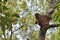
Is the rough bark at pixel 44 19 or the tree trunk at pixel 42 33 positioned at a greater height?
the rough bark at pixel 44 19

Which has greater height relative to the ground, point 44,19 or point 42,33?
point 44,19

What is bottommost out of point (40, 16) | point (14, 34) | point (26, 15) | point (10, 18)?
point (14, 34)

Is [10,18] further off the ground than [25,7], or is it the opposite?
[10,18]

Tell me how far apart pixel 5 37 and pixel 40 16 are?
4961mm

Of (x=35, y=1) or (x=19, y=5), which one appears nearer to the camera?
(x=19, y=5)

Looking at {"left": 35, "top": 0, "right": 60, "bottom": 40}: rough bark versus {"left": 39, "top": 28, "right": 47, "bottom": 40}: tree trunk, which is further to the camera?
{"left": 39, "top": 28, "right": 47, "bottom": 40}: tree trunk

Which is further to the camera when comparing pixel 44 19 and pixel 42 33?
pixel 42 33

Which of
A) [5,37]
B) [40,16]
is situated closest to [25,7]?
[5,37]

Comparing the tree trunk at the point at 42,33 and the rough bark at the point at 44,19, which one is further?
the tree trunk at the point at 42,33

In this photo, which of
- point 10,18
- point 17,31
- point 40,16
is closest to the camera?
point 40,16

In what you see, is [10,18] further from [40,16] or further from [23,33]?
[23,33]

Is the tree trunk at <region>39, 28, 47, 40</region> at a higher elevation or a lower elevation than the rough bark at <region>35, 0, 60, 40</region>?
lower

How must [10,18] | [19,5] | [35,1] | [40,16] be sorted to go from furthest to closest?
1. [35,1]
2. [19,5]
3. [10,18]
4. [40,16]

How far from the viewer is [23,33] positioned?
9617 mm
